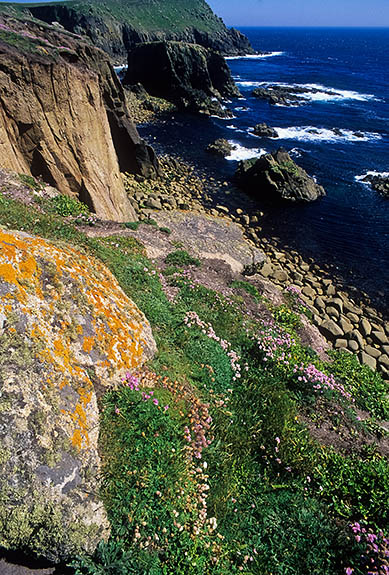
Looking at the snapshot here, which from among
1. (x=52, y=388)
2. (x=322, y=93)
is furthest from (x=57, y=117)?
(x=322, y=93)

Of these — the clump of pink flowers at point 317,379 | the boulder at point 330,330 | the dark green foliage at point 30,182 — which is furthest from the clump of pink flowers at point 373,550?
the dark green foliage at point 30,182

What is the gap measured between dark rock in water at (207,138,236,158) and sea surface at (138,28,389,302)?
56.4 inches

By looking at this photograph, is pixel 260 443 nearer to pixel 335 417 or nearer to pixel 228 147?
pixel 335 417

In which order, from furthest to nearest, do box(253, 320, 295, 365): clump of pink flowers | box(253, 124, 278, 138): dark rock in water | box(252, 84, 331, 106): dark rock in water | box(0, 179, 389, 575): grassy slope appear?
box(252, 84, 331, 106): dark rock in water
box(253, 124, 278, 138): dark rock in water
box(253, 320, 295, 365): clump of pink flowers
box(0, 179, 389, 575): grassy slope

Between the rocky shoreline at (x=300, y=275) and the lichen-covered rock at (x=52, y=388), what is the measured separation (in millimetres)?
13484

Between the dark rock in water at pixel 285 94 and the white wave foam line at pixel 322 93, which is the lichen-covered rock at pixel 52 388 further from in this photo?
the white wave foam line at pixel 322 93

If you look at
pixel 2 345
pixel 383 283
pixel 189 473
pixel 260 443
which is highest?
pixel 2 345

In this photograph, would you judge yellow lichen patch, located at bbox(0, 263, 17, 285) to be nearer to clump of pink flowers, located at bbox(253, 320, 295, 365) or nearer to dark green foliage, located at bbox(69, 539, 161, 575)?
dark green foliage, located at bbox(69, 539, 161, 575)

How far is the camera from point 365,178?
1470 inches

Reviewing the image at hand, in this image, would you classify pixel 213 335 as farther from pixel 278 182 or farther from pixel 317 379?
pixel 278 182

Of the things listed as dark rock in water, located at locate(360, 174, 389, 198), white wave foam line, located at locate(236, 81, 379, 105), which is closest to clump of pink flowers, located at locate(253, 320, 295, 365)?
dark rock in water, located at locate(360, 174, 389, 198)

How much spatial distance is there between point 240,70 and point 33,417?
400 feet

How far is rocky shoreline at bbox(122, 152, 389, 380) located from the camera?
18.1 m

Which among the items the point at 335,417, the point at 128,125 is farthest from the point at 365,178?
the point at 335,417
